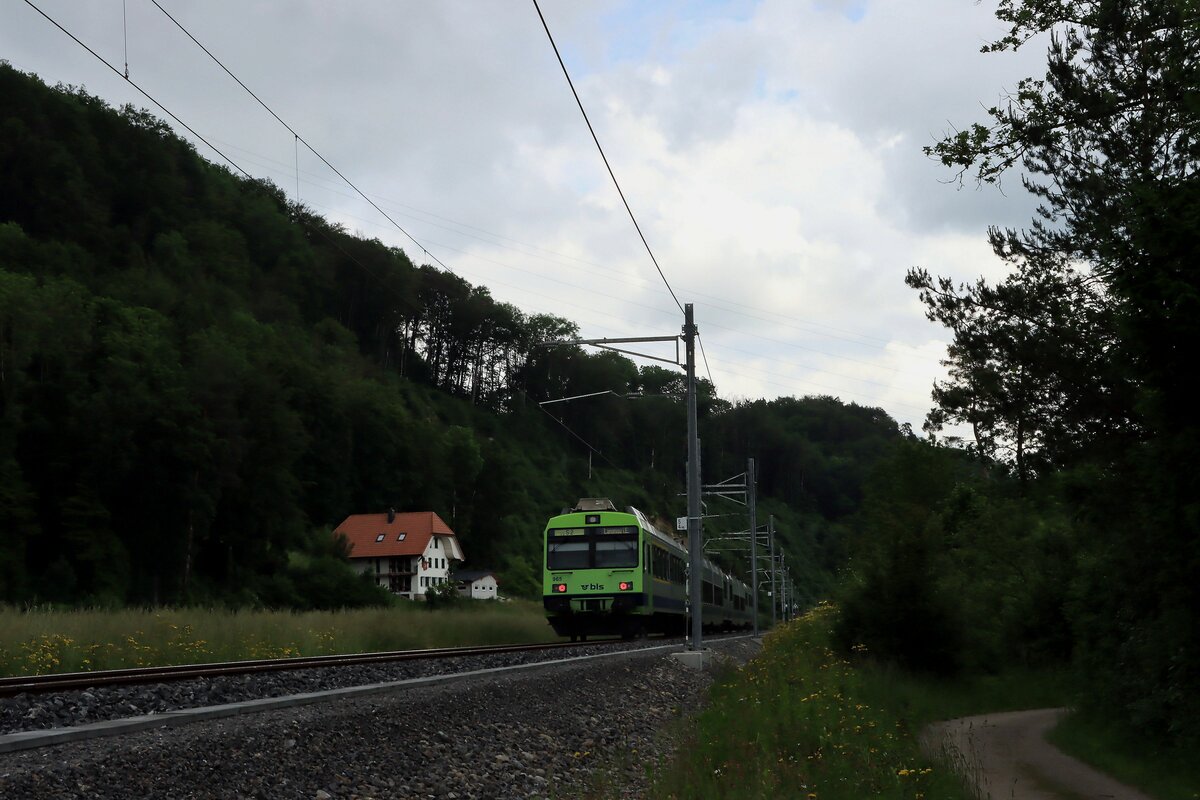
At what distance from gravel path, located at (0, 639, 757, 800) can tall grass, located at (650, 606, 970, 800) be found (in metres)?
0.61

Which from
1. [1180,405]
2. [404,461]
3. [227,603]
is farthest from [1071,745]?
[404,461]

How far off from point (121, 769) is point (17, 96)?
86398mm

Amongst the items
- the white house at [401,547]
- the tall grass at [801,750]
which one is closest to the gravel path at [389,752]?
the tall grass at [801,750]

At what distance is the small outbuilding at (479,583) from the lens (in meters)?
85.2

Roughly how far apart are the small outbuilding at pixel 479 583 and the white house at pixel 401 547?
143 cm

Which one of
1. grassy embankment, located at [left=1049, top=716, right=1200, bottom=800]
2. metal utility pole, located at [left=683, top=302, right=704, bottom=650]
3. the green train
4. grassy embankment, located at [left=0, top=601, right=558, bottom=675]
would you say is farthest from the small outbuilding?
grassy embankment, located at [left=1049, top=716, right=1200, bottom=800]

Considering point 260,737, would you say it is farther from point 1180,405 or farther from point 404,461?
point 404,461

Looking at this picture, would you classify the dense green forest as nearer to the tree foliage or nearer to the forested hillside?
the tree foliage

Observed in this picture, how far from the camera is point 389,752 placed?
926 cm

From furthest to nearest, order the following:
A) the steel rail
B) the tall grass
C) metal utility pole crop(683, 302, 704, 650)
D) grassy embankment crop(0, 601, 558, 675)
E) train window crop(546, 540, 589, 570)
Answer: train window crop(546, 540, 589, 570) → metal utility pole crop(683, 302, 704, 650) → grassy embankment crop(0, 601, 558, 675) → the steel rail → the tall grass

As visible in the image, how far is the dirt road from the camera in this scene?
42.1 ft

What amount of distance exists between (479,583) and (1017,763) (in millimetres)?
73992

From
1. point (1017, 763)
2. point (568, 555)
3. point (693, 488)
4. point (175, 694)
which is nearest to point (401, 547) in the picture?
point (568, 555)

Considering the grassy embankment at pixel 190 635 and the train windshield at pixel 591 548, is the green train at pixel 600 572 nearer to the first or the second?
the train windshield at pixel 591 548
